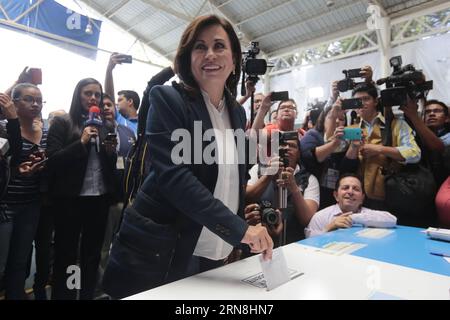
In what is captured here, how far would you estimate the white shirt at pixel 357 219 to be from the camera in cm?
158

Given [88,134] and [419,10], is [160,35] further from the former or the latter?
[88,134]

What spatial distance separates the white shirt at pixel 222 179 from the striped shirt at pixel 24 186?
4.20 feet

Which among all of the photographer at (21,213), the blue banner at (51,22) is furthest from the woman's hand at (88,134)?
the blue banner at (51,22)

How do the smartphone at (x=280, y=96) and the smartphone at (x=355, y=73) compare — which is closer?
the smartphone at (x=280, y=96)

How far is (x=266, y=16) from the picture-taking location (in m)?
6.88

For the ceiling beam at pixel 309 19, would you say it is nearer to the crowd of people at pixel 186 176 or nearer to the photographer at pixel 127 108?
the crowd of people at pixel 186 176

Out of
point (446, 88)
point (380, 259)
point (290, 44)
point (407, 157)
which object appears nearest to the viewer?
point (380, 259)

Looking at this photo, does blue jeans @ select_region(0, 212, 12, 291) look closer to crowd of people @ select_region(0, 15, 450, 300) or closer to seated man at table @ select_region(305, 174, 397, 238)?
crowd of people @ select_region(0, 15, 450, 300)

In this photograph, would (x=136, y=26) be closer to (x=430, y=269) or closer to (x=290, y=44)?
(x=290, y=44)

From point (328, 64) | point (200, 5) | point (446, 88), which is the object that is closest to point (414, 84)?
point (446, 88)

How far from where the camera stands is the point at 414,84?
74.0 inches
